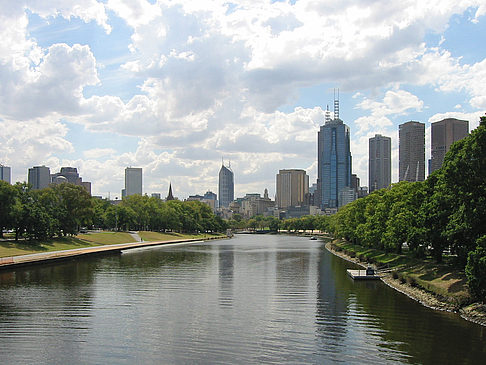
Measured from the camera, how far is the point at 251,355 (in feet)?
89.8

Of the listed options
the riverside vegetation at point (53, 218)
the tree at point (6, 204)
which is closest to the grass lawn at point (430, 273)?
the riverside vegetation at point (53, 218)

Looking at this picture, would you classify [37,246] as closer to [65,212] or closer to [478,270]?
[65,212]

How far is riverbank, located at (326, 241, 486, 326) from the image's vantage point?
3690 centimetres

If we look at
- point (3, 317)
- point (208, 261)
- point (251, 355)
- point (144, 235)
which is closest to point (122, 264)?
point (208, 261)

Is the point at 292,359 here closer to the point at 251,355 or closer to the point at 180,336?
the point at 251,355

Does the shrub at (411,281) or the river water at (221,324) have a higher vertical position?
the shrub at (411,281)

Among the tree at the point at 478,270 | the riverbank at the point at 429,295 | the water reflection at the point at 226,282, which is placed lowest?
the water reflection at the point at 226,282

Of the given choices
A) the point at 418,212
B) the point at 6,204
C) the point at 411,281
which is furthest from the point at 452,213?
the point at 6,204

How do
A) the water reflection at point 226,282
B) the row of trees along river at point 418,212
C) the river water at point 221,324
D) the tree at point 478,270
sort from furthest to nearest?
the water reflection at point 226,282, the row of trees along river at point 418,212, the tree at point 478,270, the river water at point 221,324

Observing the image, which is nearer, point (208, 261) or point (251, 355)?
point (251, 355)

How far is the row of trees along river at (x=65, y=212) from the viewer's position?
87.9 m

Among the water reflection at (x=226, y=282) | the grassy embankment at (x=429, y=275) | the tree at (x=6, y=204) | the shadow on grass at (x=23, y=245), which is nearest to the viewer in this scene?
the grassy embankment at (x=429, y=275)

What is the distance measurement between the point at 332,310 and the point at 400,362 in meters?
13.9

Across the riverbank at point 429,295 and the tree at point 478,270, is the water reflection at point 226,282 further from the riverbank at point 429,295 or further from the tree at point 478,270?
the tree at point 478,270
